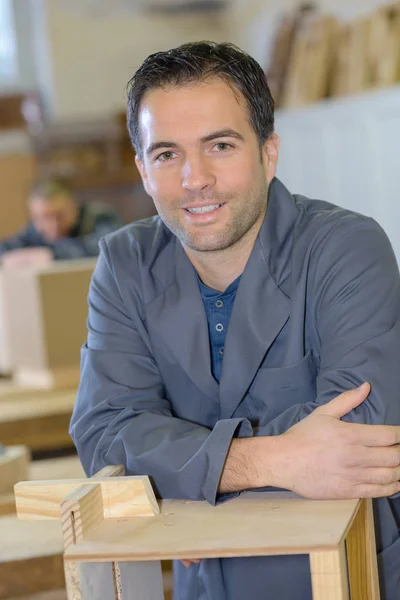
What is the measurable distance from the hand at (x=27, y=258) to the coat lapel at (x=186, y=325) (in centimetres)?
348

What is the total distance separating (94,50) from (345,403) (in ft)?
25.9

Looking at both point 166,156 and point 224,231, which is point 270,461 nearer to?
point 224,231

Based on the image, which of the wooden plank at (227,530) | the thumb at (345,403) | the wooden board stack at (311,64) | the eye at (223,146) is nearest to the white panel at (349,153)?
the wooden board stack at (311,64)

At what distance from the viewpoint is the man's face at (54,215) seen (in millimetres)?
6219

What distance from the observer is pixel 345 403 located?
5.44 ft

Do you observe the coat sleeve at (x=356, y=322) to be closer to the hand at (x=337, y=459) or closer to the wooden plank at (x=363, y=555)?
the hand at (x=337, y=459)

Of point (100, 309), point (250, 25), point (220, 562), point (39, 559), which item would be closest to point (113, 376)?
point (100, 309)

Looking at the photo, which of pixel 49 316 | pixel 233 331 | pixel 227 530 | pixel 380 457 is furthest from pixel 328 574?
pixel 49 316

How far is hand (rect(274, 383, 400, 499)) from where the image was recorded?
1.59 meters

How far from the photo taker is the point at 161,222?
2.14 m

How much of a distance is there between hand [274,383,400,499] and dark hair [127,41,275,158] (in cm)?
62

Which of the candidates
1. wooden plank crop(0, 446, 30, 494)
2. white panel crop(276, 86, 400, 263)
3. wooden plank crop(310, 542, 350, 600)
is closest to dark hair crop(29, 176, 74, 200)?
white panel crop(276, 86, 400, 263)

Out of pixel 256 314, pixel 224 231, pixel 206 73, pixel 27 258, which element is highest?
pixel 206 73

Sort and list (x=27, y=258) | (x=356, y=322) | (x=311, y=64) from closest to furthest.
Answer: (x=356, y=322), (x=311, y=64), (x=27, y=258)
